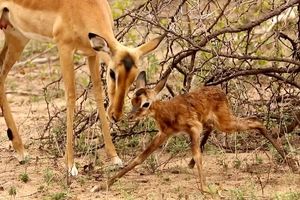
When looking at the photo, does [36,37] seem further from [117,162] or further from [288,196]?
[288,196]

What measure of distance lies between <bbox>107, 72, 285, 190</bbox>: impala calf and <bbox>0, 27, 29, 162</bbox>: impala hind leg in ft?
5.21

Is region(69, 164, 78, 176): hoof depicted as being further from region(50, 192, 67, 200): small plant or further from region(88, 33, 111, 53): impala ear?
region(88, 33, 111, 53): impala ear

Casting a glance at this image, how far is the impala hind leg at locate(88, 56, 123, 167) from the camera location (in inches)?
281

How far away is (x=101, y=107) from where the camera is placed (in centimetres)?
724

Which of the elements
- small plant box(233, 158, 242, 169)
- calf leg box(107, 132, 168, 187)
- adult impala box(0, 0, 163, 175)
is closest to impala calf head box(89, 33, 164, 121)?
adult impala box(0, 0, 163, 175)

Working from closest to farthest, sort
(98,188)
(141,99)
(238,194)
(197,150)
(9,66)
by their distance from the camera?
(238,194)
(141,99)
(197,150)
(98,188)
(9,66)

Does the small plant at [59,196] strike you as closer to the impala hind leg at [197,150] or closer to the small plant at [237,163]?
the impala hind leg at [197,150]

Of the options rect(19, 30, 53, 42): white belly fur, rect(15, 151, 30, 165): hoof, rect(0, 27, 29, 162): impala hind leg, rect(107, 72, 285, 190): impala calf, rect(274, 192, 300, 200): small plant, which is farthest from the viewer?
rect(0, 27, 29, 162): impala hind leg

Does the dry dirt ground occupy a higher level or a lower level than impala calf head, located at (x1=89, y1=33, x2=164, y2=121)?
lower

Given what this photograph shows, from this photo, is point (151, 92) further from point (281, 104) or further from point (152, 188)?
point (281, 104)

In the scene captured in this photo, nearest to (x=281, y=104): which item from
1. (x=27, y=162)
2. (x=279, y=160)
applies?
(x=279, y=160)

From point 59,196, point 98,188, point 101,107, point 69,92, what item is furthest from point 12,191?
point 101,107

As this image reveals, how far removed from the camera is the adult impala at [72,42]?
19.8ft

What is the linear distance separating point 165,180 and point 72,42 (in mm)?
1357
